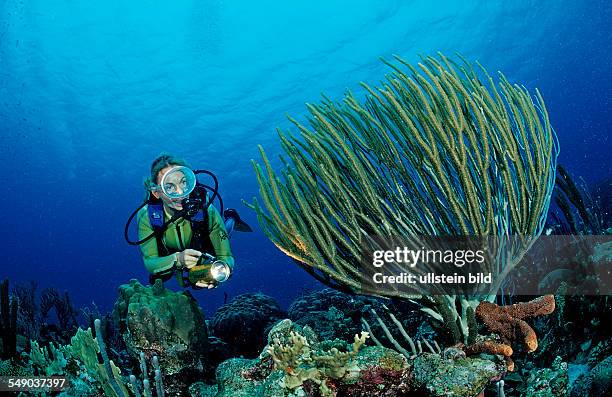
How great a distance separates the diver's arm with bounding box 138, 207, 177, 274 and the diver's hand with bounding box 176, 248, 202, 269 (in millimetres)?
55

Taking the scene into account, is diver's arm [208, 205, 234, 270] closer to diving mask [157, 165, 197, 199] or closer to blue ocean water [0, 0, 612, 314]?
diving mask [157, 165, 197, 199]

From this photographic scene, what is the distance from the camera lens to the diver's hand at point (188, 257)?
144 inches

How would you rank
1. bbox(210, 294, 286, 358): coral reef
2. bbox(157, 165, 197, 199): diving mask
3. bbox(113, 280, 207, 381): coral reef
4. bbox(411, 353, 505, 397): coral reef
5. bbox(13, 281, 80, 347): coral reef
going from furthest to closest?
bbox(13, 281, 80, 347): coral reef → bbox(210, 294, 286, 358): coral reef → bbox(157, 165, 197, 199): diving mask → bbox(113, 280, 207, 381): coral reef → bbox(411, 353, 505, 397): coral reef

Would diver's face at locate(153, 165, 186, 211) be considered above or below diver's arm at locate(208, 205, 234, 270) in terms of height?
above

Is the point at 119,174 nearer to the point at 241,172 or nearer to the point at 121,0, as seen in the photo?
the point at 241,172

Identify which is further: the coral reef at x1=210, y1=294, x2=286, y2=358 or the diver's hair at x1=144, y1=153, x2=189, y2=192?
the coral reef at x1=210, y1=294, x2=286, y2=358

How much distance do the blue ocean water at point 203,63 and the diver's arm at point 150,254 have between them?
22.0 metres

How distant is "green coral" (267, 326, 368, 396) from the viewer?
212 centimetres

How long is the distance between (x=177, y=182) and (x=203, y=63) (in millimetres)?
28882

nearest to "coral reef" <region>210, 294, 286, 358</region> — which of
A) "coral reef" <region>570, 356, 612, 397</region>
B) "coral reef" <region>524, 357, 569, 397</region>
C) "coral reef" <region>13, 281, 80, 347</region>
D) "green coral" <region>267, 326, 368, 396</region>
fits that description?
"green coral" <region>267, 326, 368, 396</region>

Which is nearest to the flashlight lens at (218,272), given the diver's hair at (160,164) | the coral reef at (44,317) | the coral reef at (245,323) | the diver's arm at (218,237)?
the diver's arm at (218,237)

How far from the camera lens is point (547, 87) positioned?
46.0 m

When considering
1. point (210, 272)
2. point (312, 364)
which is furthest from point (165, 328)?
point (312, 364)

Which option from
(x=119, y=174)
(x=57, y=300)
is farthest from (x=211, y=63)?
(x=57, y=300)
